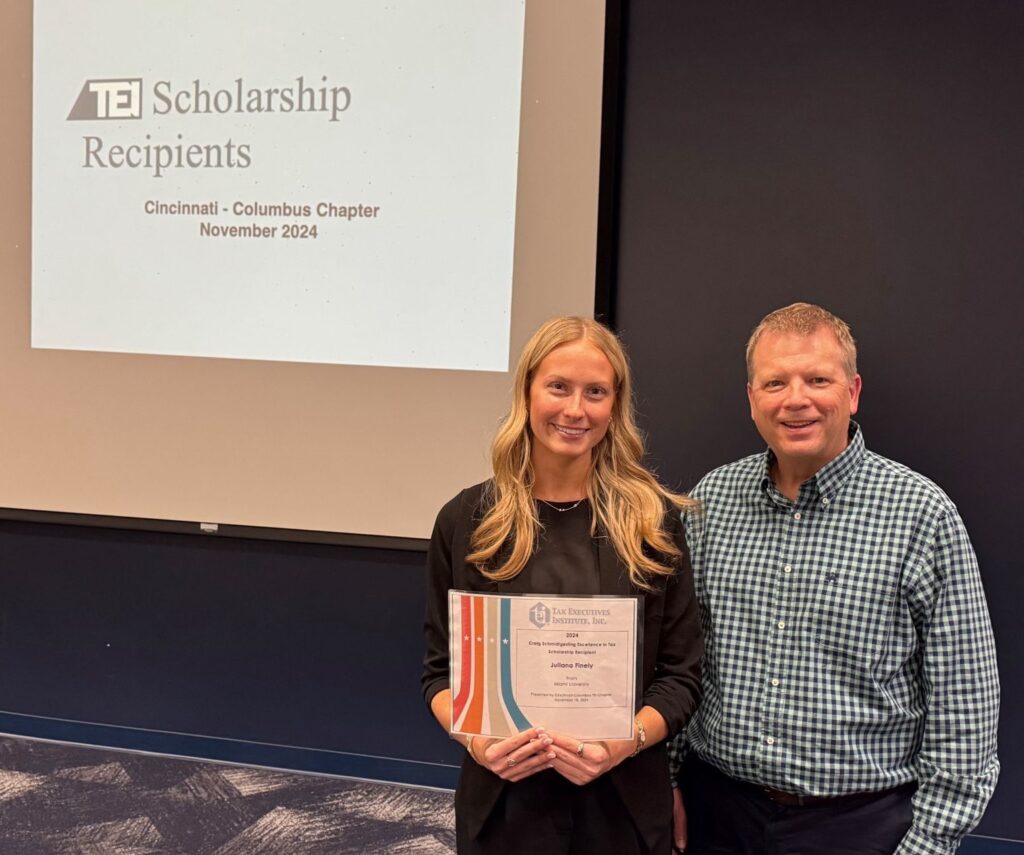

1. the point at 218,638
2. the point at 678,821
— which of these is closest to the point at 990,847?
the point at 678,821

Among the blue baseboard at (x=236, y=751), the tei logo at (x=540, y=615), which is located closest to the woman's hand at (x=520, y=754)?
the tei logo at (x=540, y=615)

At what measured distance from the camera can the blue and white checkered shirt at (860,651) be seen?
1.37 metres

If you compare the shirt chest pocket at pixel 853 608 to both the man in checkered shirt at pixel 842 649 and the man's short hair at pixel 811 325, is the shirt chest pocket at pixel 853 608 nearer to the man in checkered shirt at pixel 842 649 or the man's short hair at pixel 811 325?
the man in checkered shirt at pixel 842 649

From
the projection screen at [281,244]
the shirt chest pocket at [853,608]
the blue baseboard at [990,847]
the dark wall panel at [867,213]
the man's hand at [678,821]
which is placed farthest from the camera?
the projection screen at [281,244]

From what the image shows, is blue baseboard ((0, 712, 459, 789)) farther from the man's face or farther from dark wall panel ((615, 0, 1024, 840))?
the man's face

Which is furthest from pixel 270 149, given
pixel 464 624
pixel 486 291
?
pixel 464 624

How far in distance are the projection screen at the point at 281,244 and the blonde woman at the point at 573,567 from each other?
127 cm

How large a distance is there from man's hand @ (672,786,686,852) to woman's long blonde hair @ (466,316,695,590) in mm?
450

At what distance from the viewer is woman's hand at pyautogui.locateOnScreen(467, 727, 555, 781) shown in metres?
1.31

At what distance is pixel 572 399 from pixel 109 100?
2.28m

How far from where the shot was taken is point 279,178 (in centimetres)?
284

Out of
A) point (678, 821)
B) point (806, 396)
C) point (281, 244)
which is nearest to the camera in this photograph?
point (806, 396)

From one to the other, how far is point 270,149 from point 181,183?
0.32 meters

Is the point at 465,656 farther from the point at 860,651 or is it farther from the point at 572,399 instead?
the point at 860,651
